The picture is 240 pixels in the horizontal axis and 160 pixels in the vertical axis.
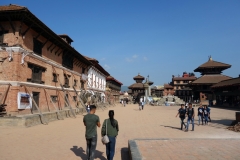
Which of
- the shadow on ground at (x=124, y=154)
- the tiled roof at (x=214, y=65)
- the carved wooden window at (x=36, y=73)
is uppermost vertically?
the tiled roof at (x=214, y=65)

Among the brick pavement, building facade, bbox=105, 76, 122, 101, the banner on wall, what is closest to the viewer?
the brick pavement

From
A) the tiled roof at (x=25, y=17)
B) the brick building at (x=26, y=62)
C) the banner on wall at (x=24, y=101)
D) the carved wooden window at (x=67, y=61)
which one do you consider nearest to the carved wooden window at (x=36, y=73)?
the brick building at (x=26, y=62)

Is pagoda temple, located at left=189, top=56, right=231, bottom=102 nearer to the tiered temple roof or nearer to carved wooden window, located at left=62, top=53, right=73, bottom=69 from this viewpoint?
the tiered temple roof

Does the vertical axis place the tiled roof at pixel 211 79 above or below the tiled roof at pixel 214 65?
below

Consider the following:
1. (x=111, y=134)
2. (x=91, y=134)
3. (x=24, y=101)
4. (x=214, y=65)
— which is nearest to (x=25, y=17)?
(x=24, y=101)

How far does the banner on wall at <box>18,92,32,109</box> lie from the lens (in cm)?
1240

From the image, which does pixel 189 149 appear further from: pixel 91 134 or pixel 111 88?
pixel 111 88

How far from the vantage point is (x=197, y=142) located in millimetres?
6719

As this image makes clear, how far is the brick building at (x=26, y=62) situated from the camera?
12156 millimetres

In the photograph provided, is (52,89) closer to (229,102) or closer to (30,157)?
(30,157)

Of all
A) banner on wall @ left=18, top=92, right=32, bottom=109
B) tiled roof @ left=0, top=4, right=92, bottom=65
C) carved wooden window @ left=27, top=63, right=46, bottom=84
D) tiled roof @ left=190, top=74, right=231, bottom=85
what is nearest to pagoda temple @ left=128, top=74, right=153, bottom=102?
tiled roof @ left=190, top=74, right=231, bottom=85

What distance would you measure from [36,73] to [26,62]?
188 centimetres

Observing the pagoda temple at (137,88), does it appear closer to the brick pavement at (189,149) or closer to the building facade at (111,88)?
the building facade at (111,88)

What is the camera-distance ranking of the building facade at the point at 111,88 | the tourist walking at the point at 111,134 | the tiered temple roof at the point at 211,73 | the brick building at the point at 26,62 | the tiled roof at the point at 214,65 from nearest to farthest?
the tourist walking at the point at 111,134
the brick building at the point at 26,62
the tiered temple roof at the point at 211,73
the tiled roof at the point at 214,65
the building facade at the point at 111,88
